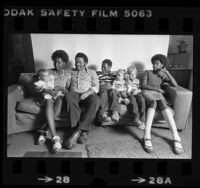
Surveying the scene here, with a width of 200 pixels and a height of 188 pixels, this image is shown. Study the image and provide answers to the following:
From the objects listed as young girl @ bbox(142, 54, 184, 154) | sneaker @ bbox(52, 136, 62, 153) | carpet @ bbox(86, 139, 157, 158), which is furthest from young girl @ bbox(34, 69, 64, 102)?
young girl @ bbox(142, 54, 184, 154)

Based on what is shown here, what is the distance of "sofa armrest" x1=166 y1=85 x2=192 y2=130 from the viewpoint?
4.59 ft

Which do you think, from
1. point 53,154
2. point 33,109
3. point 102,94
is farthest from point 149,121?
point 33,109

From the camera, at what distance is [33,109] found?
1.43m

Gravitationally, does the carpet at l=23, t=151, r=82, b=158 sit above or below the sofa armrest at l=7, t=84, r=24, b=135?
below

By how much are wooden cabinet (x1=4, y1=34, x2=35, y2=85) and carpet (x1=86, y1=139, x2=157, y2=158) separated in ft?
1.88

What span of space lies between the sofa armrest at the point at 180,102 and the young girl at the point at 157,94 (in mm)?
37

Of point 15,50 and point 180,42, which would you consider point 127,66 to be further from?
point 15,50

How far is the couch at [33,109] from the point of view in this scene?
4.53ft

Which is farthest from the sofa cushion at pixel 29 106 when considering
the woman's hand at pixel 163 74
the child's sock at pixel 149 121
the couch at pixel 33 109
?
the woman's hand at pixel 163 74

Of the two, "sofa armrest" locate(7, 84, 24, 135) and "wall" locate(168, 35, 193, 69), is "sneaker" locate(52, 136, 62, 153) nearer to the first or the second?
"sofa armrest" locate(7, 84, 24, 135)

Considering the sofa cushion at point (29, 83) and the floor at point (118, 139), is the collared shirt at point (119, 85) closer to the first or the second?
the floor at point (118, 139)

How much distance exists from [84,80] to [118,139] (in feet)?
1.31

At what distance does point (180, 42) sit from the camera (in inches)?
52.7

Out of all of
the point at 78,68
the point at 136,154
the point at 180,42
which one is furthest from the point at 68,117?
the point at 180,42
